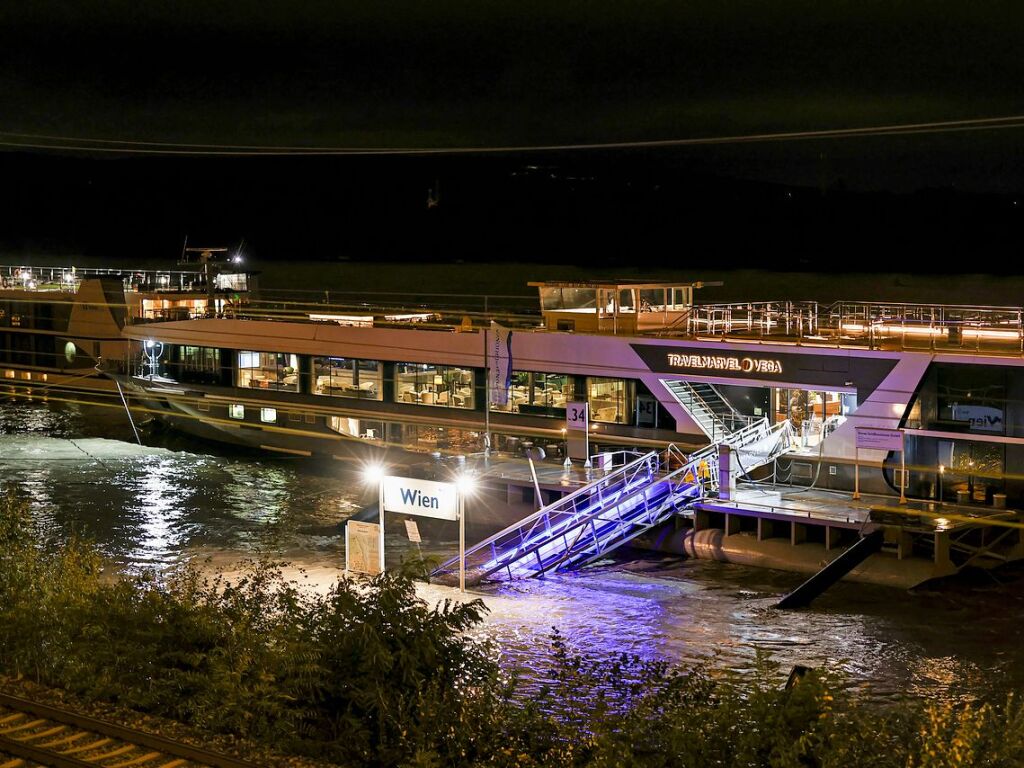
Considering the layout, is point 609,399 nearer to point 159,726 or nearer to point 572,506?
point 572,506

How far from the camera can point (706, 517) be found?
27406mm

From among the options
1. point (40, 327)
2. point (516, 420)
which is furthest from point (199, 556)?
point (40, 327)

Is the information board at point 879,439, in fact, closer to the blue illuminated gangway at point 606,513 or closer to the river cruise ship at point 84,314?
the blue illuminated gangway at point 606,513

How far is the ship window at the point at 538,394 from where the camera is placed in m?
33.3

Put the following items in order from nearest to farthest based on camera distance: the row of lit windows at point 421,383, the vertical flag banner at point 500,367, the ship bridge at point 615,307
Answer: the row of lit windows at point 421,383 < the ship bridge at point 615,307 < the vertical flag banner at point 500,367

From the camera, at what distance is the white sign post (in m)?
26.6

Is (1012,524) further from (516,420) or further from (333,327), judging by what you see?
(333,327)

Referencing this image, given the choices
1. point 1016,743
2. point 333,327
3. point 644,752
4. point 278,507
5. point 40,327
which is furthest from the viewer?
point 40,327

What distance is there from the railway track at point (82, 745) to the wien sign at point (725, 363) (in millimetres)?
19977

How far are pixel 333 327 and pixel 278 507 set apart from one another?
309 inches

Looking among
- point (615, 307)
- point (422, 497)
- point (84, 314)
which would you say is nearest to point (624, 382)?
point (615, 307)

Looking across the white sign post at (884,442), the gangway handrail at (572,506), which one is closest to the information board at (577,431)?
the gangway handrail at (572,506)

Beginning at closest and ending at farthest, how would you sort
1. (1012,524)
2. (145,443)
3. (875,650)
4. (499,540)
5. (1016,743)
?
(1016,743), (875,650), (1012,524), (499,540), (145,443)

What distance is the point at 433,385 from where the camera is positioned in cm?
3619
